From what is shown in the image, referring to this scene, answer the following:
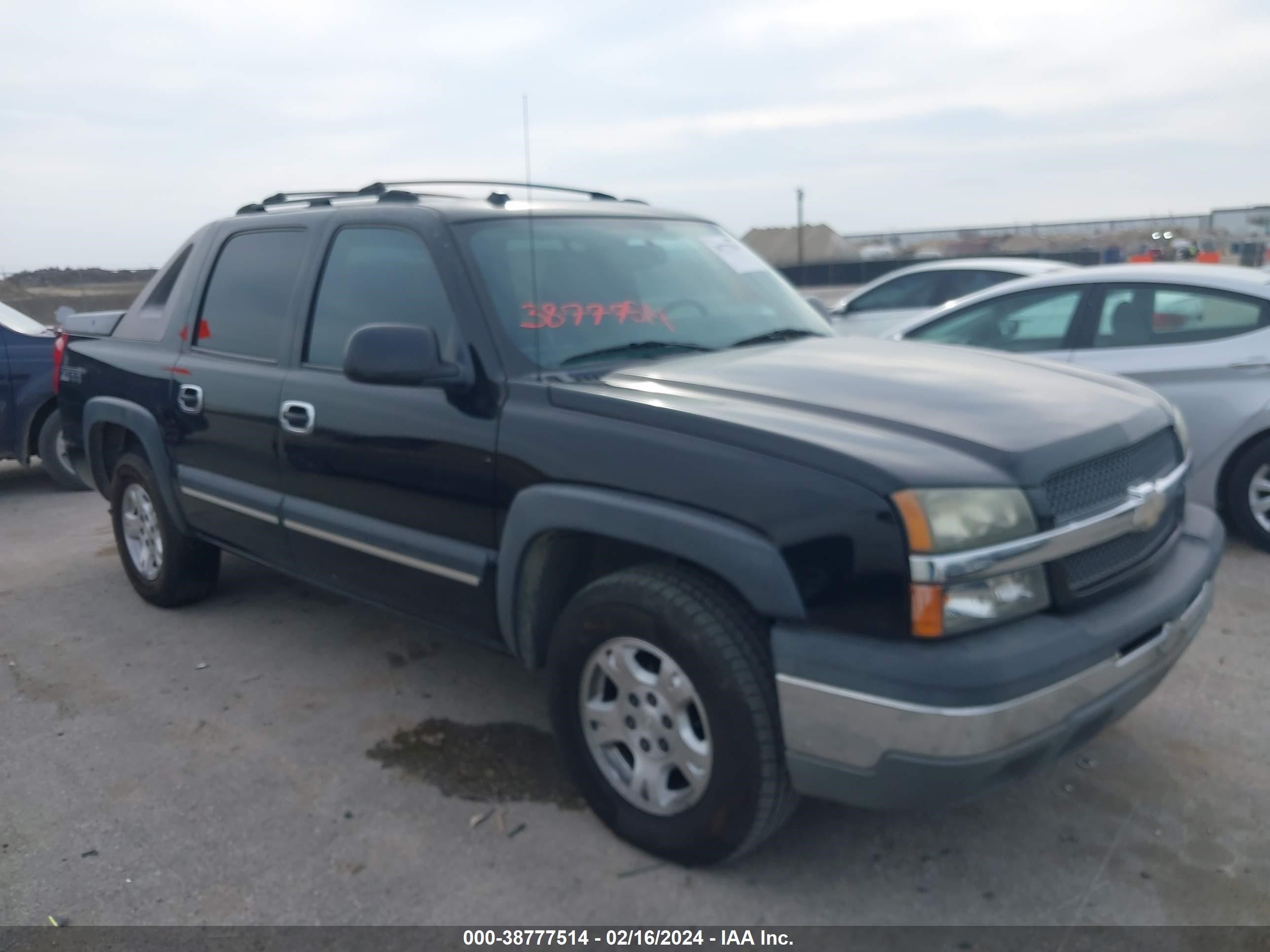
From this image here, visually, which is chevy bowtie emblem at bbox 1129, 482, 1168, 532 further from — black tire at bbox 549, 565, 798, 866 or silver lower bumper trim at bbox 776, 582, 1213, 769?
black tire at bbox 549, 565, 798, 866

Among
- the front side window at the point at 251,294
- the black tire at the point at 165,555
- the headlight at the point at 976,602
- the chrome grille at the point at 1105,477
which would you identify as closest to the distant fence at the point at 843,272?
the black tire at the point at 165,555

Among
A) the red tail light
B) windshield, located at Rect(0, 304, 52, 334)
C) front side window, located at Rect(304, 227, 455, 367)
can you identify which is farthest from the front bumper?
windshield, located at Rect(0, 304, 52, 334)

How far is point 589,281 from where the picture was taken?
12.3 ft

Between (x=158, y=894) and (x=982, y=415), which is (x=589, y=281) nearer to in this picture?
(x=982, y=415)

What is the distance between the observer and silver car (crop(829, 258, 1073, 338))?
392 inches

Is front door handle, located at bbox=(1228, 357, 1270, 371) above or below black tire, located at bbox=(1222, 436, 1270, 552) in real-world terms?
above

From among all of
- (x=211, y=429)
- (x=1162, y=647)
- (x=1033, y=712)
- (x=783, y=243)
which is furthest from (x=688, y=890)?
(x=783, y=243)

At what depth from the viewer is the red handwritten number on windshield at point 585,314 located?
3523mm

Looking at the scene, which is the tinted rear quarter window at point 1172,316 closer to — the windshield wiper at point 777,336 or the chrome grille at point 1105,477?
the windshield wiper at point 777,336

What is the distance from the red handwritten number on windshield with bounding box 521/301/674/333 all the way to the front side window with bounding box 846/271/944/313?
24.4 ft

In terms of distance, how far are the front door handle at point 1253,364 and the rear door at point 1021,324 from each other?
34.2 inches

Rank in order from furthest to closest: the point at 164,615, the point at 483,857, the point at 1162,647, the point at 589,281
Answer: the point at 164,615, the point at 589,281, the point at 483,857, the point at 1162,647

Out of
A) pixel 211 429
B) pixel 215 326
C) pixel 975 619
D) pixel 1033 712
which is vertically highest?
pixel 215 326

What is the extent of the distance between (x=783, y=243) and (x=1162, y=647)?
38431mm
